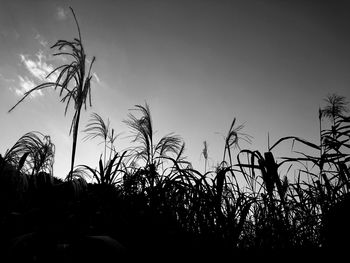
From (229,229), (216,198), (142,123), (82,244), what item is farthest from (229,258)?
(142,123)

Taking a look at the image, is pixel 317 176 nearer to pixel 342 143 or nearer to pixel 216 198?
pixel 342 143

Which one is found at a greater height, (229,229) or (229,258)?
(229,229)

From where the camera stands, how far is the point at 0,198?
3.15 meters

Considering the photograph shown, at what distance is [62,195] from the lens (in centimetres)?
253

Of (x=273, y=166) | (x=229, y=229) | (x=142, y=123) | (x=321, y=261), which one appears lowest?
(x=321, y=261)

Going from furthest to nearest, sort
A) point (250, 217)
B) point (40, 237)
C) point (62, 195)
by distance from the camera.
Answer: point (250, 217) < point (62, 195) < point (40, 237)

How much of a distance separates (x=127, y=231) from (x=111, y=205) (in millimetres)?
353

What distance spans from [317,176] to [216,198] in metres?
1.35

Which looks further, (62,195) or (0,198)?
(0,198)

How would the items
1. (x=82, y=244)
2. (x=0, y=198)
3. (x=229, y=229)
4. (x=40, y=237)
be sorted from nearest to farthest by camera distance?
(x=82, y=244)
(x=40, y=237)
(x=229, y=229)
(x=0, y=198)

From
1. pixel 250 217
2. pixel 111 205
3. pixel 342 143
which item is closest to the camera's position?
pixel 342 143

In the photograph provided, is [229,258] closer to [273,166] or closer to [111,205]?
[273,166]

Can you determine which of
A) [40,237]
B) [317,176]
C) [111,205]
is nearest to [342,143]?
[317,176]

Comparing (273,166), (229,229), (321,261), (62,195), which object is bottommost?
(321,261)
